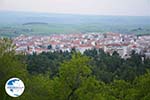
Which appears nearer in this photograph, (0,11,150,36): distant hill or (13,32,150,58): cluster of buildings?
(0,11,150,36): distant hill

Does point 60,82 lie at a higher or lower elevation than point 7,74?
lower

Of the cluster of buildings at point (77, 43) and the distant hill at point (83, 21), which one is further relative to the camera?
the cluster of buildings at point (77, 43)

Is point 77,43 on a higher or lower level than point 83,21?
lower

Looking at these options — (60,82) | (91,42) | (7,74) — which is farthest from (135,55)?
(7,74)

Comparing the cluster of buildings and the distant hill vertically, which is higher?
the distant hill

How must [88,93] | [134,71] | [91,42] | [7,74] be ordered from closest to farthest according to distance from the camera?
[7,74] < [88,93] < [134,71] < [91,42]

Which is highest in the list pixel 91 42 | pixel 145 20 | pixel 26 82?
pixel 145 20

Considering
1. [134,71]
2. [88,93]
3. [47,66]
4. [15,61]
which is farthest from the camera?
[47,66]

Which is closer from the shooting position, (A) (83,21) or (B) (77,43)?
(A) (83,21)

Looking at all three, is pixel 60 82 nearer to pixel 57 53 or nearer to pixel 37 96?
pixel 37 96

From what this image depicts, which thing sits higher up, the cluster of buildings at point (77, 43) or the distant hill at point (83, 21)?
the distant hill at point (83, 21)

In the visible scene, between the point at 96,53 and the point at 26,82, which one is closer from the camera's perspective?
the point at 26,82
